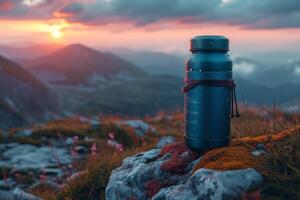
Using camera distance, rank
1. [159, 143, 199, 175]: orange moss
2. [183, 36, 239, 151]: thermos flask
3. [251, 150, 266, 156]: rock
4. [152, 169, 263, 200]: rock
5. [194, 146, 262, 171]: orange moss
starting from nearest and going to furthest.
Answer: [152, 169, 263, 200]: rock < [194, 146, 262, 171]: orange moss < [251, 150, 266, 156]: rock < [183, 36, 239, 151]: thermos flask < [159, 143, 199, 175]: orange moss

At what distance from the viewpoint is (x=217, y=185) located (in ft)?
15.0

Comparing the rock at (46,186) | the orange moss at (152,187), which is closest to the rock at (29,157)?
the rock at (46,186)

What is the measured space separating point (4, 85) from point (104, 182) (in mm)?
51850

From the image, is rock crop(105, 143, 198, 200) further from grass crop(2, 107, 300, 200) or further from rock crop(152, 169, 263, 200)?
rock crop(152, 169, 263, 200)

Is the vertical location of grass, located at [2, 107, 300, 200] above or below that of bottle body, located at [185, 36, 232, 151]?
below

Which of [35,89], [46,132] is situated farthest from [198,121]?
[35,89]

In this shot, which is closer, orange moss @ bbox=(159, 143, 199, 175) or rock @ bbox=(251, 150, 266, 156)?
rock @ bbox=(251, 150, 266, 156)

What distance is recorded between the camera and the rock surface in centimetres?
459

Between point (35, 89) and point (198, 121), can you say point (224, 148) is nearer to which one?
point (198, 121)

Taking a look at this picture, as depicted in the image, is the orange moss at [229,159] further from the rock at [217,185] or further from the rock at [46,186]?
the rock at [46,186]

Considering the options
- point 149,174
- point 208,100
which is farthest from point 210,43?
point 149,174

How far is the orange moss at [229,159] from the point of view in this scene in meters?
4.91

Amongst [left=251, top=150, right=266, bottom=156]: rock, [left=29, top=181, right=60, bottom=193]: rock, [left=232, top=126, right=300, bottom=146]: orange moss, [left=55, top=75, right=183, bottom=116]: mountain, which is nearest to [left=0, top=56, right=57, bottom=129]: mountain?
[left=29, top=181, right=60, bottom=193]: rock

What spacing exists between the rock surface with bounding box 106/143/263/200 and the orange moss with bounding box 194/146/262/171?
13cm
